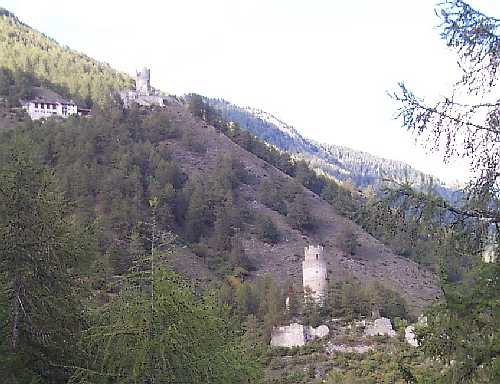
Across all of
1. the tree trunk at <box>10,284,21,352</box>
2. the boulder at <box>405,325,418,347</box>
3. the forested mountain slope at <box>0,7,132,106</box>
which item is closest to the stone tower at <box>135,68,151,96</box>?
the forested mountain slope at <box>0,7,132,106</box>

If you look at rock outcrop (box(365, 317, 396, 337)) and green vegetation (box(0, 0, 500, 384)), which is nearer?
green vegetation (box(0, 0, 500, 384))

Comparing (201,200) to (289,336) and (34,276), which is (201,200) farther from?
(34,276)

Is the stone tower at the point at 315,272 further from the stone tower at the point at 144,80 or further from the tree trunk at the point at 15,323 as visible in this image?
the stone tower at the point at 144,80

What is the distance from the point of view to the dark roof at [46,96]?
75300mm

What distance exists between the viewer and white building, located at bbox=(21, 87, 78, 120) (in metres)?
70.8

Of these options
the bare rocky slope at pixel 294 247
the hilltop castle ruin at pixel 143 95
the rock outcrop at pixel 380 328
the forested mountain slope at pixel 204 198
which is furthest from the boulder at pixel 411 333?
the hilltop castle ruin at pixel 143 95

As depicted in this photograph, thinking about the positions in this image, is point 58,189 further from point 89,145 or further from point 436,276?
point 89,145

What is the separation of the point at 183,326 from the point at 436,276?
257 cm

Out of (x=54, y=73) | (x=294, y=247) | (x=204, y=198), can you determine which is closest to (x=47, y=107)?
(x=54, y=73)

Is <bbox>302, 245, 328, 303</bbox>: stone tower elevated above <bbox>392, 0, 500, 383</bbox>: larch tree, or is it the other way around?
<bbox>392, 0, 500, 383</bbox>: larch tree

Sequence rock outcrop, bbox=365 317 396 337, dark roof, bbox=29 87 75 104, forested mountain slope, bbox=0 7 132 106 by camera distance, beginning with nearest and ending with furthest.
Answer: rock outcrop, bbox=365 317 396 337 → dark roof, bbox=29 87 75 104 → forested mountain slope, bbox=0 7 132 106

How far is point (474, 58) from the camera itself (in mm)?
5004

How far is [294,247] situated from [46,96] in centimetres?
4303

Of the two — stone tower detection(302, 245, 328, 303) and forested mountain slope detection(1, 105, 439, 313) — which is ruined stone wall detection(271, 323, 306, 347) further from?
forested mountain slope detection(1, 105, 439, 313)
